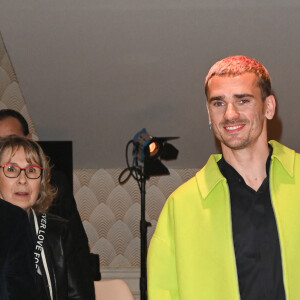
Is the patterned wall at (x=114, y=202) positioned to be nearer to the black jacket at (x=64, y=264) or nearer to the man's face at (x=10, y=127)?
the man's face at (x=10, y=127)

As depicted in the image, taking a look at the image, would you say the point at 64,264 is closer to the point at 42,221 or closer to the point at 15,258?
the point at 42,221

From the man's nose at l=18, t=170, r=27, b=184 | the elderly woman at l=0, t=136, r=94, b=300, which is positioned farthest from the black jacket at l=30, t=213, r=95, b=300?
the man's nose at l=18, t=170, r=27, b=184

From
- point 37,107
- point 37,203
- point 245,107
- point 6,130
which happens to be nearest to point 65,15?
point 37,107

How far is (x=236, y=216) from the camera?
6.43 ft

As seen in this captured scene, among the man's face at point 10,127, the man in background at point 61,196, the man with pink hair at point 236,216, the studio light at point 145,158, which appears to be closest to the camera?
the man with pink hair at point 236,216

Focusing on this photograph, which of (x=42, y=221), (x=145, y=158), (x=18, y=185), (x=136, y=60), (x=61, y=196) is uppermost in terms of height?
(x=136, y=60)

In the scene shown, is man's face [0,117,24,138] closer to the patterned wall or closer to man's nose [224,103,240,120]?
man's nose [224,103,240,120]

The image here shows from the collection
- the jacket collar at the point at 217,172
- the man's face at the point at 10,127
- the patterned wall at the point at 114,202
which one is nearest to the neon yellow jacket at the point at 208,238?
the jacket collar at the point at 217,172

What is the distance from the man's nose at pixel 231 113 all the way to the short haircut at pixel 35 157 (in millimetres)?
999

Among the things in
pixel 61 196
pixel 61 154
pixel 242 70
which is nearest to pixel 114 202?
pixel 61 154

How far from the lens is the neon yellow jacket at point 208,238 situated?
1.87 m

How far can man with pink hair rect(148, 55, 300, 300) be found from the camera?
6.12 ft

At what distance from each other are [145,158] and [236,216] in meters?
3.13

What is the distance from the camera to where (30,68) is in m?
4.89
